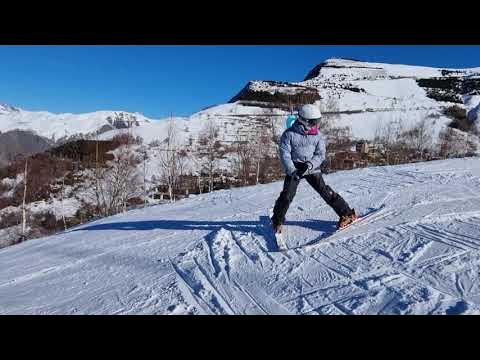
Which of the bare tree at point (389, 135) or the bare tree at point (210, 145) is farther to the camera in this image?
the bare tree at point (389, 135)

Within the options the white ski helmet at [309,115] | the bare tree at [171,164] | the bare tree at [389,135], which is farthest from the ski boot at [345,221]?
the bare tree at [389,135]

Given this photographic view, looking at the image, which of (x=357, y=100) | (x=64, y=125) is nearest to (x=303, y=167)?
(x=357, y=100)

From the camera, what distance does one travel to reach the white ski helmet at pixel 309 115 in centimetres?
448

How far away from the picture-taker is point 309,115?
14.7 ft

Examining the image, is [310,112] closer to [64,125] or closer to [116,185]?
[116,185]

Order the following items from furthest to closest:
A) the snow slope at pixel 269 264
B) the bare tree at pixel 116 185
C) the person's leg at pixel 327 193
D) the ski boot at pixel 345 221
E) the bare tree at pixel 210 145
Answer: the bare tree at pixel 210 145 → the bare tree at pixel 116 185 → the ski boot at pixel 345 221 → the person's leg at pixel 327 193 → the snow slope at pixel 269 264

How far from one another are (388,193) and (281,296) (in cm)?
454

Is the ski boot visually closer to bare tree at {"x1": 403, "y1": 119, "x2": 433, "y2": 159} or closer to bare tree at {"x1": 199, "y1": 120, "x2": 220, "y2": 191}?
bare tree at {"x1": 199, "y1": 120, "x2": 220, "y2": 191}

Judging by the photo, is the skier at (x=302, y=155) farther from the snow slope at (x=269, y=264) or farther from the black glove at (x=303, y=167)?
the snow slope at (x=269, y=264)

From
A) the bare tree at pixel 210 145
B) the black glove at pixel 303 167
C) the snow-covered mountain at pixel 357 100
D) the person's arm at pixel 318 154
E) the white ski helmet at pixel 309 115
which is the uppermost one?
the snow-covered mountain at pixel 357 100

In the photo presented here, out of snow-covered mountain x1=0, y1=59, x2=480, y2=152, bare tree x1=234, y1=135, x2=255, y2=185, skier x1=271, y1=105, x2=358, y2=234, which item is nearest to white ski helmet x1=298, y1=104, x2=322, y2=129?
skier x1=271, y1=105, x2=358, y2=234

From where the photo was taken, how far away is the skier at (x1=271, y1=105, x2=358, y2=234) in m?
4.56

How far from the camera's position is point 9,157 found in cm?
3659

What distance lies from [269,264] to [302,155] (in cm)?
154
